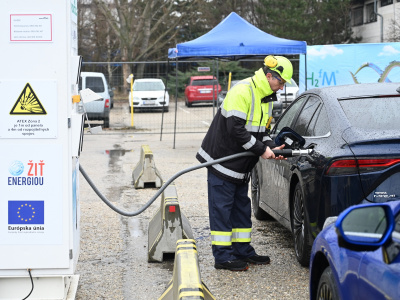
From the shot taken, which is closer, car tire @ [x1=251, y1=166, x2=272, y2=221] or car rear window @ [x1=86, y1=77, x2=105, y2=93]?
car tire @ [x1=251, y1=166, x2=272, y2=221]

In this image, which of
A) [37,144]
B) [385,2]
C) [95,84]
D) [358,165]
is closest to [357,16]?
[385,2]

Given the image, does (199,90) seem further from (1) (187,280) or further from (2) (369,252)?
(2) (369,252)

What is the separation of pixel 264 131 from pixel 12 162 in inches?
96.6

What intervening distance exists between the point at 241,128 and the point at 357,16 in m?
55.6

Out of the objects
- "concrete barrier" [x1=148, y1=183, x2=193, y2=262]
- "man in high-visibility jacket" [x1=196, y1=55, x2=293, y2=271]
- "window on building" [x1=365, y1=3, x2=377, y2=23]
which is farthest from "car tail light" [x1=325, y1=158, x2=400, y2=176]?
"window on building" [x1=365, y1=3, x2=377, y2=23]

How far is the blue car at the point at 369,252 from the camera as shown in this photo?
2974 millimetres

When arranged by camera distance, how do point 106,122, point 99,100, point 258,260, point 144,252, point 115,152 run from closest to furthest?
point 258,260 < point 144,252 < point 115,152 < point 99,100 < point 106,122

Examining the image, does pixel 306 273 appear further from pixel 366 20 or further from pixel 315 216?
pixel 366 20

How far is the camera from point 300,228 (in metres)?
6.62

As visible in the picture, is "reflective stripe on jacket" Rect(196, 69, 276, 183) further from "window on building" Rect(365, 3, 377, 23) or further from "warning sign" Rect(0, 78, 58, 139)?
"window on building" Rect(365, 3, 377, 23)

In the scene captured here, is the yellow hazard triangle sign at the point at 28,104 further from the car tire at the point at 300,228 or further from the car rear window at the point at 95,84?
the car rear window at the point at 95,84

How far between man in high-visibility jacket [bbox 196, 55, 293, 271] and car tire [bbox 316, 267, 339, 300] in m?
2.31

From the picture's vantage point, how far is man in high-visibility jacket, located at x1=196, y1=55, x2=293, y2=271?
6.45 metres

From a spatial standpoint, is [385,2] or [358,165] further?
[385,2]
